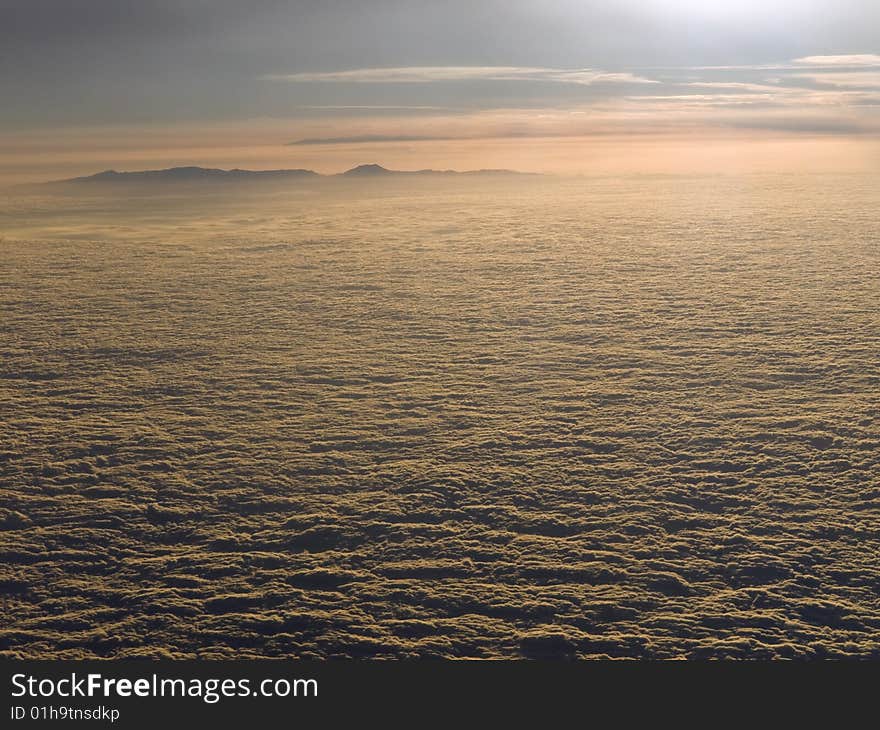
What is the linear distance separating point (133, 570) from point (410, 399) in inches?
73.6

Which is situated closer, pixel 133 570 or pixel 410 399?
pixel 133 570

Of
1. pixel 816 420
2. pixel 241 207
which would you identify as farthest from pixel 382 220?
pixel 816 420

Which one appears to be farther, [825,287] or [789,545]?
Result: [825,287]

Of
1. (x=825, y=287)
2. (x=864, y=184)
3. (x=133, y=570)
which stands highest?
(x=864, y=184)

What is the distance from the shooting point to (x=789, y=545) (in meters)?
2.64

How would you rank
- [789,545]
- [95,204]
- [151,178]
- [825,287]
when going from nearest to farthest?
1. [789,545]
2. [825,287]
3. [95,204]
4. [151,178]

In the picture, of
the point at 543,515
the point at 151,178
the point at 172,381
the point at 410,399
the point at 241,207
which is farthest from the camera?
the point at 151,178

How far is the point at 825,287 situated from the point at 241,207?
57.3 ft

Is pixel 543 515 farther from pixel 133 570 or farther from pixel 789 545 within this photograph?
pixel 133 570

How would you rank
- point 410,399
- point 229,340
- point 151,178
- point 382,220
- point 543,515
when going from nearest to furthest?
1. point 543,515
2. point 410,399
3. point 229,340
4. point 382,220
5. point 151,178

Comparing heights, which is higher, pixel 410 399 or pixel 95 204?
pixel 95 204

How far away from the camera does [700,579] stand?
2475 millimetres

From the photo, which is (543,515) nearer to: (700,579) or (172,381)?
(700,579)

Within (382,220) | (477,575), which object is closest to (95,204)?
(382,220)
